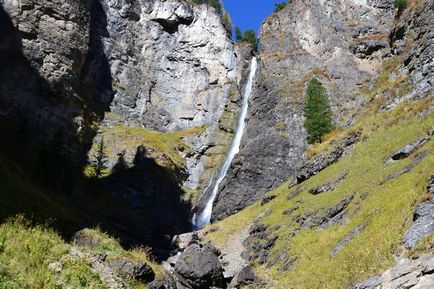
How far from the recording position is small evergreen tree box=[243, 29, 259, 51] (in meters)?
99.2

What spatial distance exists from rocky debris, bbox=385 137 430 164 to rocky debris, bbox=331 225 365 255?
8885mm

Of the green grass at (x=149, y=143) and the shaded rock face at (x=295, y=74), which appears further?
the green grass at (x=149, y=143)

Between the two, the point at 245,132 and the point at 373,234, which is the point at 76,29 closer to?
the point at 245,132

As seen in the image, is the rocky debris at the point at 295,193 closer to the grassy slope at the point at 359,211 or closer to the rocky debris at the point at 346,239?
the grassy slope at the point at 359,211

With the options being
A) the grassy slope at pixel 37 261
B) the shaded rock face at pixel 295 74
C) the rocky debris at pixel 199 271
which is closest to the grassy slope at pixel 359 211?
the rocky debris at pixel 199 271

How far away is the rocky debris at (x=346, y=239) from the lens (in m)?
21.8

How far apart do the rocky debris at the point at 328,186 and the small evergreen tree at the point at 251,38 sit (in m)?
66.0

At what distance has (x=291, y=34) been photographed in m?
76.2

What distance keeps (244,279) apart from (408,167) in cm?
1156

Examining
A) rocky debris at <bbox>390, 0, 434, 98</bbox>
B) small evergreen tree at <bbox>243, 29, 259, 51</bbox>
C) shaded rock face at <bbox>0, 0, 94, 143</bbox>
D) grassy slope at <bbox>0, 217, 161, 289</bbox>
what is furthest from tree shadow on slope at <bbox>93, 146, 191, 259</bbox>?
small evergreen tree at <bbox>243, 29, 259, 51</bbox>

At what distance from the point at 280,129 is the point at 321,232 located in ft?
114

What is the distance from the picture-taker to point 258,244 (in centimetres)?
3341

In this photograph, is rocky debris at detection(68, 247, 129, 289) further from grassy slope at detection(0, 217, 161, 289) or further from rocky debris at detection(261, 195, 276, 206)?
rocky debris at detection(261, 195, 276, 206)

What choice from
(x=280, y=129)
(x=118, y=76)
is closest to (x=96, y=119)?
(x=118, y=76)
